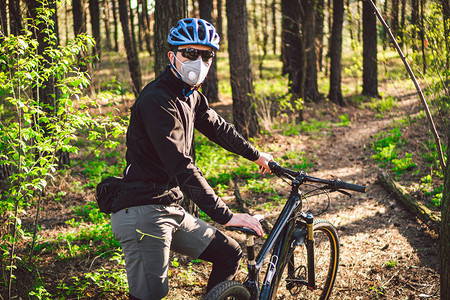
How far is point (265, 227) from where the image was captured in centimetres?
531

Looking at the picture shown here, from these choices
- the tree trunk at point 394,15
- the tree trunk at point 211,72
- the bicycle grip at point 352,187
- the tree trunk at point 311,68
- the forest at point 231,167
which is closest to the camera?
the bicycle grip at point 352,187

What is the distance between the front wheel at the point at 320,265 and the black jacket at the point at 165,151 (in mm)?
1417

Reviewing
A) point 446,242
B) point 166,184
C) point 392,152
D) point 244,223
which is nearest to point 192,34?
point 166,184

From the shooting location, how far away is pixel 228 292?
2.39 meters

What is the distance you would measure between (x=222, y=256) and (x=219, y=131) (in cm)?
102

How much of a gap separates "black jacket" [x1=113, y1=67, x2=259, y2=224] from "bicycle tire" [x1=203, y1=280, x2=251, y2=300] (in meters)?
0.42

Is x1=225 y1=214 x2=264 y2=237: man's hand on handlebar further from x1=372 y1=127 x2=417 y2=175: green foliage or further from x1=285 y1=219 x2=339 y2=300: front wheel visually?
x1=372 y1=127 x2=417 y2=175: green foliage

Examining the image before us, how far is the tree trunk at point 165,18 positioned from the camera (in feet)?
14.8

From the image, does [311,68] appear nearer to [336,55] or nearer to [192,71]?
[336,55]

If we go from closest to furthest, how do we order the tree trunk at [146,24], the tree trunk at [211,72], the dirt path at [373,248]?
the dirt path at [373,248] < the tree trunk at [146,24] < the tree trunk at [211,72]

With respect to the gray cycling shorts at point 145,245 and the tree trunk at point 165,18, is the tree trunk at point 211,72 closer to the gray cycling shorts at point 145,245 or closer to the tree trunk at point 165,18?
the tree trunk at point 165,18

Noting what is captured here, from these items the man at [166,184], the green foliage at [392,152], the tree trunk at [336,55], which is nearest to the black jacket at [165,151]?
the man at [166,184]

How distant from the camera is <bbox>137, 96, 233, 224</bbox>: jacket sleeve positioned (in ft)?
7.54

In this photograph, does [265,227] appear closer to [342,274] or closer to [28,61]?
[342,274]
